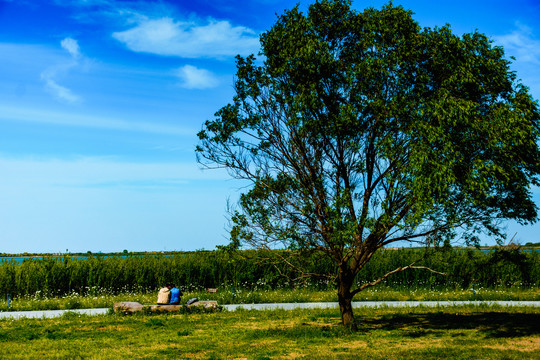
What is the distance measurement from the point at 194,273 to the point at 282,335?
14869 mm

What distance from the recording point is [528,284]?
1163 inches

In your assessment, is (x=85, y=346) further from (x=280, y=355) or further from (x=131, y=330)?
(x=280, y=355)

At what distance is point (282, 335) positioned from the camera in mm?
14805

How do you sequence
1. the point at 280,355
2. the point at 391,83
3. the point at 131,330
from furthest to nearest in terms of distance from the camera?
the point at 131,330
the point at 391,83
the point at 280,355

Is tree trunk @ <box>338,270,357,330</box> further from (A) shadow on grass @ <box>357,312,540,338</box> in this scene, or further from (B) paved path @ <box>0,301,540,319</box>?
(B) paved path @ <box>0,301,540,319</box>

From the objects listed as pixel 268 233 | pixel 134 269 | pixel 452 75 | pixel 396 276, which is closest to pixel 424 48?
pixel 452 75

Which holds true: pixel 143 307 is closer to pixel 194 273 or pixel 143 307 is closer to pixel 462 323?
pixel 194 273

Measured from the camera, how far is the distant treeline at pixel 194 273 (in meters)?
26.2

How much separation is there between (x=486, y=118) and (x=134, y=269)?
68.3ft

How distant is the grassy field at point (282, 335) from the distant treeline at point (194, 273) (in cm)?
776

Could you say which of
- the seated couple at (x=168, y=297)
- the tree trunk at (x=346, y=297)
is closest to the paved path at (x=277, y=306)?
the seated couple at (x=168, y=297)

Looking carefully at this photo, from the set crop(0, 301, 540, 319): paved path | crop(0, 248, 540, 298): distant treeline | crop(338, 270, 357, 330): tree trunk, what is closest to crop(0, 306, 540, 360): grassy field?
crop(338, 270, 357, 330): tree trunk

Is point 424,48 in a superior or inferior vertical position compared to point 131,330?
superior

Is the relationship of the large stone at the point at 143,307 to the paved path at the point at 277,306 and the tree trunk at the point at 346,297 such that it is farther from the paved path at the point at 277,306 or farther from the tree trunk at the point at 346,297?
the tree trunk at the point at 346,297
